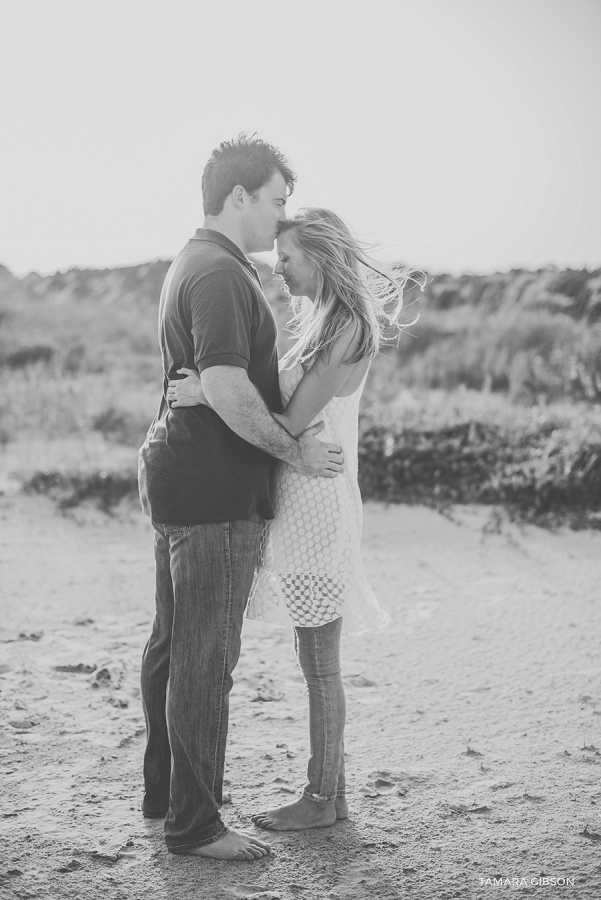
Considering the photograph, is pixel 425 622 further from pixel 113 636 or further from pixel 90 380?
pixel 90 380

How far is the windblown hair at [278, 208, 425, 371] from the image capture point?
2965 mm

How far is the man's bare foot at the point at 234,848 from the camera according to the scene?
9.62ft

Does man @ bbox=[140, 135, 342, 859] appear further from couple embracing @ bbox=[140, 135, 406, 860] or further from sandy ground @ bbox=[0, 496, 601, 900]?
sandy ground @ bbox=[0, 496, 601, 900]

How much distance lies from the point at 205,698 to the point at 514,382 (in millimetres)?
9086

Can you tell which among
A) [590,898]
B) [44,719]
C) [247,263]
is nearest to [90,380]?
[44,719]

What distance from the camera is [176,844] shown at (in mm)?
2982

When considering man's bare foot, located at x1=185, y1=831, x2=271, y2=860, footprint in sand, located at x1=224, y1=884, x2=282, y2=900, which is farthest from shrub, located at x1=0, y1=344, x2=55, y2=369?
footprint in sand, located at x1=224, y1=884, x2=282, y2=900

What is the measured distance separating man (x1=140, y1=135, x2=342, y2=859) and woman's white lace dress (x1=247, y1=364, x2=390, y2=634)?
0.07m

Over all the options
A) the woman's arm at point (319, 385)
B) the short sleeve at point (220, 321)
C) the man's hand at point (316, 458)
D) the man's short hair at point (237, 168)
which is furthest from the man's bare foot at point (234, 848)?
the man's short hair at point (237, 168)

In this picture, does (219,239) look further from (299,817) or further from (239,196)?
(299,817)

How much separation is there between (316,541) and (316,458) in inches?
11.8

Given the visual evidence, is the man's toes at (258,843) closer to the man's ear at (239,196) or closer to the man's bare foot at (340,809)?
the man's bare foot at (340,809)

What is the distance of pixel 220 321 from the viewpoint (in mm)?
2738

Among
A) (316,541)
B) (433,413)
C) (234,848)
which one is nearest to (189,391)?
(316,541)
